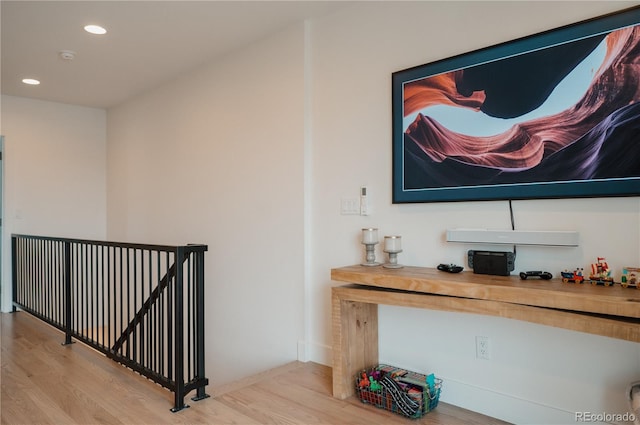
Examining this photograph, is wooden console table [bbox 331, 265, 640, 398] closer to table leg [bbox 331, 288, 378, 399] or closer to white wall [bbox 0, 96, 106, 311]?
table leg [bbox 331, 288, 378, 399]

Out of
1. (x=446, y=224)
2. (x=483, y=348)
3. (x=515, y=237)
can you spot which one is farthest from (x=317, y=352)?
(x=515, y=237)

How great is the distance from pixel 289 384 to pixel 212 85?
2653 mm

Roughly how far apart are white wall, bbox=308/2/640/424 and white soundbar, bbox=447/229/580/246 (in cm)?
8

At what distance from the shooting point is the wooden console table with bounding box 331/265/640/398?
1.60m

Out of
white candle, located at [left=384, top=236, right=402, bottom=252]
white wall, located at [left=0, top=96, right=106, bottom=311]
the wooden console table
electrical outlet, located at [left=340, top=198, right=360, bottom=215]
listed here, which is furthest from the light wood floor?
white wall, located at [left=0, top=96, right=106, bottom=311]

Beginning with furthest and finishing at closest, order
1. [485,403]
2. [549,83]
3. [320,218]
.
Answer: [320,218]
[485,403]
[549,83]

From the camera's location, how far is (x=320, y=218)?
304 centimetres

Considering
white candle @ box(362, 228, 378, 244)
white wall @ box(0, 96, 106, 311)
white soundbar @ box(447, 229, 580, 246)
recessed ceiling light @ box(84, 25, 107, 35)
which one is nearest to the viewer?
white soundbar @ box(447, 229, 580, 246)

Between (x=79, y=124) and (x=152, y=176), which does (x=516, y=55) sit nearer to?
(x=152, y=176)

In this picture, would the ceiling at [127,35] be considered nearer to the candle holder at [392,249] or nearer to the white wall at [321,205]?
the white wall at [321,205]

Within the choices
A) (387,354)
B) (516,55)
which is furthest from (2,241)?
(516,55)

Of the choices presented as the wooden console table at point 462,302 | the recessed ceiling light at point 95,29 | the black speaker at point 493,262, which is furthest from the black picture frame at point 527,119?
the recessed ceiling light at point 95,29

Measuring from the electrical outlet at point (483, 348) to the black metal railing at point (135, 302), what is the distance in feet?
5.07

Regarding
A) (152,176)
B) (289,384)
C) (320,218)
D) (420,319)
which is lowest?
(289,384)
